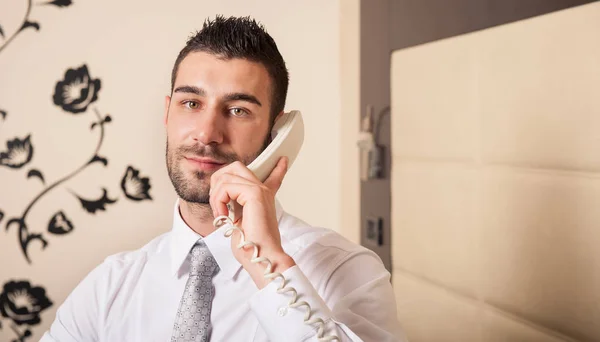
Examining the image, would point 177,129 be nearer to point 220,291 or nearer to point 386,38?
point 220,291

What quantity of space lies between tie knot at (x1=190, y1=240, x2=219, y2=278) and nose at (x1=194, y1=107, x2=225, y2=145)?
0.70 feet

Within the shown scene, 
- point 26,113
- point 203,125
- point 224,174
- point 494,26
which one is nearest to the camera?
point 224,174

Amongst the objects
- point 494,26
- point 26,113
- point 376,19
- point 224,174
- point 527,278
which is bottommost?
point 527,278

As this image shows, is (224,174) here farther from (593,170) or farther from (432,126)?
(432,126)

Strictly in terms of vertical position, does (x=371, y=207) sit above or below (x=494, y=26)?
below

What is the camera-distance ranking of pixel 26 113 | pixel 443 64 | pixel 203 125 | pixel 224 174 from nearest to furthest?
pixel 224 174
pixel 203 125
pixel 443 64
pixel 26 113

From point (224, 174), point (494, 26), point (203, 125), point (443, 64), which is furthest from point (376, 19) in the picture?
point (224, 174)

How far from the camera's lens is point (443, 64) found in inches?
61.6

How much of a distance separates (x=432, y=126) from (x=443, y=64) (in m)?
0.17

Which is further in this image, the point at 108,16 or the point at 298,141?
the point at 108,16

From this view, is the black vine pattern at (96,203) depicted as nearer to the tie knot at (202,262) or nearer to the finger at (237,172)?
the tie knot at (202,262)

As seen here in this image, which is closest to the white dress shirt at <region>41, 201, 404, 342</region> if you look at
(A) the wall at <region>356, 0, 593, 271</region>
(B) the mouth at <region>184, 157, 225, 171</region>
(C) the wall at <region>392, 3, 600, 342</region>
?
(B) the mouth at <region>184, 157, 225, 171</region>

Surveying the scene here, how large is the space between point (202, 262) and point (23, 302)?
3.90ft

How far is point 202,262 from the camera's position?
3.77 ft
